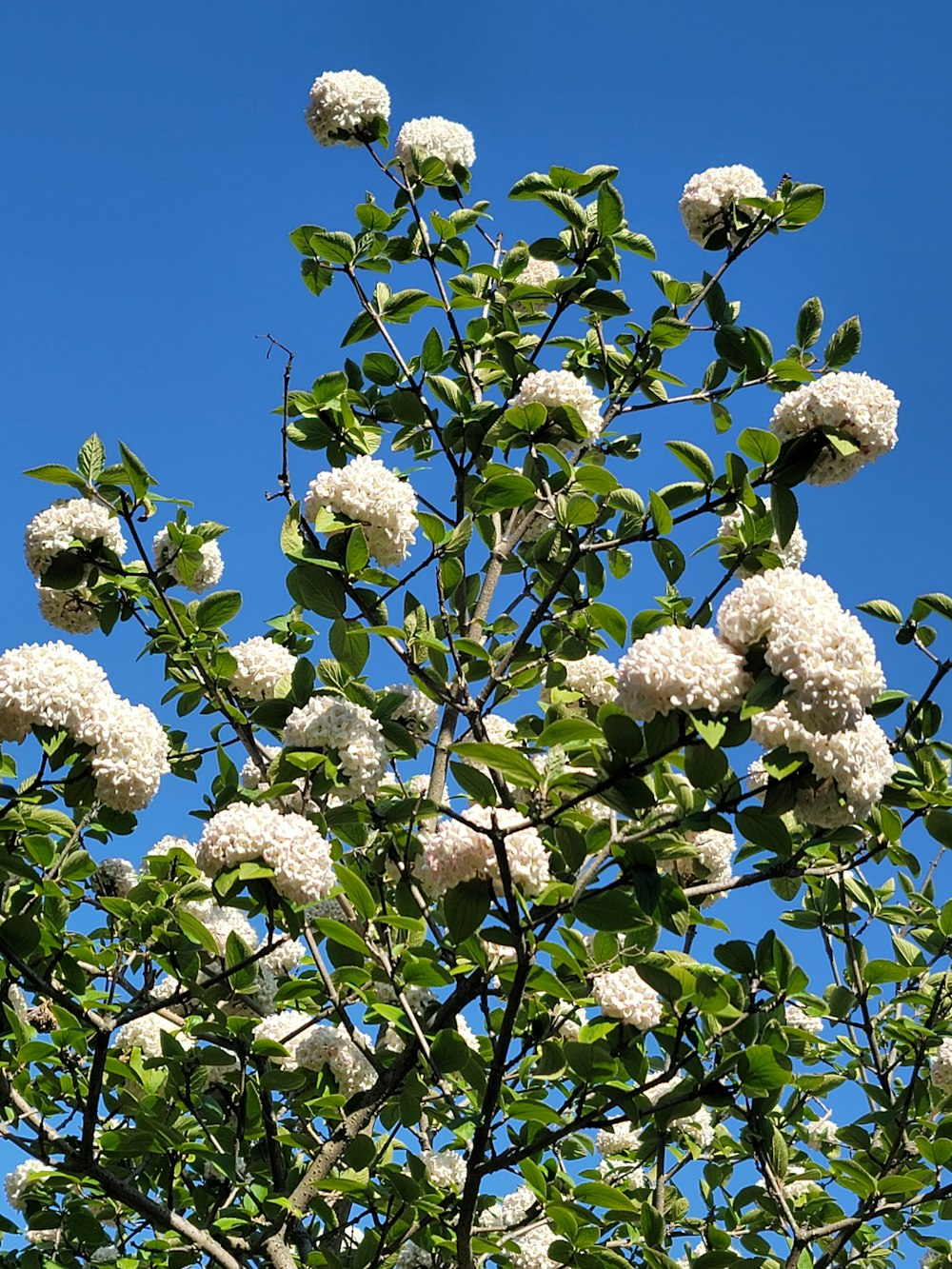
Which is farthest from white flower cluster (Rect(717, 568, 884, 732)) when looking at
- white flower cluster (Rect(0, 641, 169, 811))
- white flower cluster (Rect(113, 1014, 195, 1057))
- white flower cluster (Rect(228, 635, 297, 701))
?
white flower cluster (Rect(113, 1014, 195, 1057))

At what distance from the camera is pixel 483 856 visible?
313 cm

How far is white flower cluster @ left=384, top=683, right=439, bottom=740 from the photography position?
4.95 meters

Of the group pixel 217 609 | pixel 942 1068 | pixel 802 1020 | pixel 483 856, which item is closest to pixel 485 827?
pixel 483 856

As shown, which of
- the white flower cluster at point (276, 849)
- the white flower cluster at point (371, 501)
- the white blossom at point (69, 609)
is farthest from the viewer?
the white blossom at point (69, 609)

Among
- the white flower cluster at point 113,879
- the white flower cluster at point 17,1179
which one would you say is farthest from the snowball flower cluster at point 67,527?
the white flower cluster at point 17,1179

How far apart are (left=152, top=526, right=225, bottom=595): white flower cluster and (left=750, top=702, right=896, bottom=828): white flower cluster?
242cm

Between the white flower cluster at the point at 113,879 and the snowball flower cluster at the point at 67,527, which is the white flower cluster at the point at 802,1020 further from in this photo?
the snowball flower cluster at the point at 67,527

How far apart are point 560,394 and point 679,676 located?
203 centimetres

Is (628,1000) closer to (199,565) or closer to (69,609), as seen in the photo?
(199,565)

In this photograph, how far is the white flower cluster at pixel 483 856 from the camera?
123 inches

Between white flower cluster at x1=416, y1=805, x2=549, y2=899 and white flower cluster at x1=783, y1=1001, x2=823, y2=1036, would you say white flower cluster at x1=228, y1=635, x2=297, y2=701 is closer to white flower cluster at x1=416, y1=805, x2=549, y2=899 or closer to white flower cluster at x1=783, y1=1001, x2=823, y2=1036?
white flower cluster at x1=416, y1=805, x2=549, y2=899

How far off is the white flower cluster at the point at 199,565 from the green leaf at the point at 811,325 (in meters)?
2.41

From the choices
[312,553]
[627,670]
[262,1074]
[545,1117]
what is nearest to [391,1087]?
[262,1074]

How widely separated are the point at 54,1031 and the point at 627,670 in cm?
258
